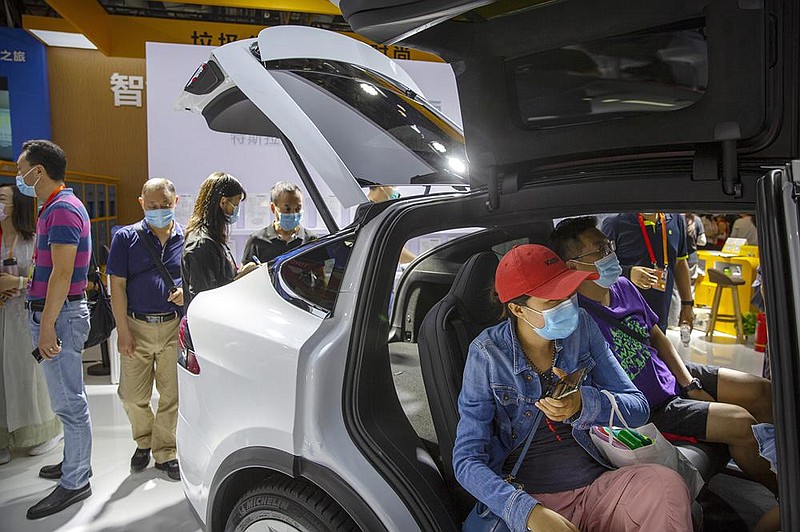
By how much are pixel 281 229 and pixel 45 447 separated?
176cm

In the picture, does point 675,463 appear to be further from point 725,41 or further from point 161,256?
point 161,256

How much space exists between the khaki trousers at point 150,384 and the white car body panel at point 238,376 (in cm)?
129

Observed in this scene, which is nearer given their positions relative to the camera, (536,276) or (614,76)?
(614,76)

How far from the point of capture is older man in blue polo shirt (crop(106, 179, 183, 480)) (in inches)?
125

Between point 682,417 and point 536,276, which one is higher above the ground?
point 536,276

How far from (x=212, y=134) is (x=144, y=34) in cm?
315

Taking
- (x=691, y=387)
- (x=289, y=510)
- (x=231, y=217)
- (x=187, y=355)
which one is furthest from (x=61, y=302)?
(x=691, y=387)

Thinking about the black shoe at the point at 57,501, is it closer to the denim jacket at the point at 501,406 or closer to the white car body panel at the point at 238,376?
the white car body panel at the point at 238,376

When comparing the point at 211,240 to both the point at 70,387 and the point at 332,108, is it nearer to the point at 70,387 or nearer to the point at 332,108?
the point at 70,387

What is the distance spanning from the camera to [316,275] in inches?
69.6

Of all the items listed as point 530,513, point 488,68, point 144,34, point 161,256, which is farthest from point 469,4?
point 144,34

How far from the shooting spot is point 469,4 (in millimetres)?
965

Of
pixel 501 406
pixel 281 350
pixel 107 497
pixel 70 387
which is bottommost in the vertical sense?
pixel 107 497

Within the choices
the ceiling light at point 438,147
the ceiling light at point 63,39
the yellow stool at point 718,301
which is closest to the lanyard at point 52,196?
the ceiling light at point 438,147
